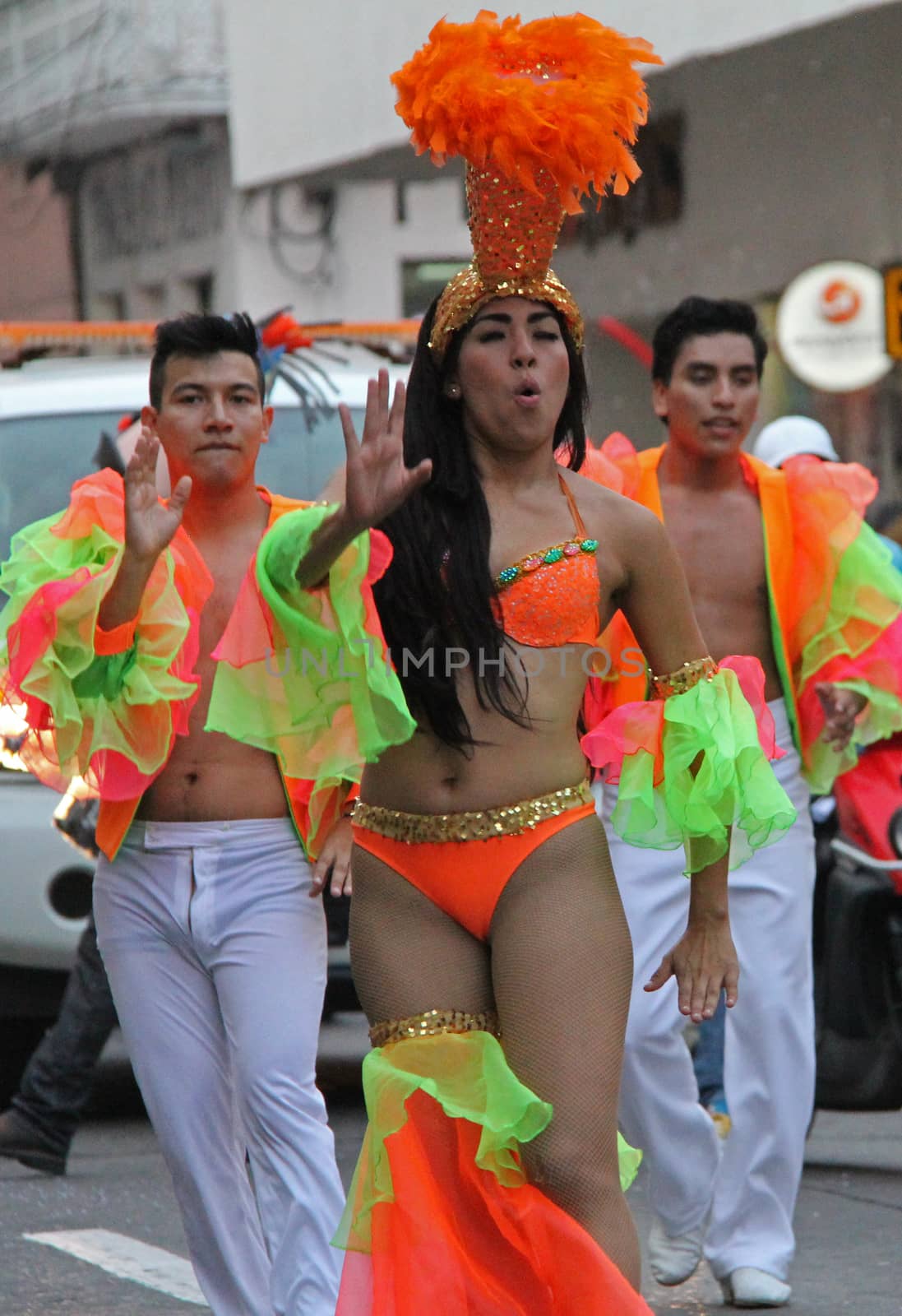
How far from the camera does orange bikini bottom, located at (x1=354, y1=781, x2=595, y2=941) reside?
12.7 ft

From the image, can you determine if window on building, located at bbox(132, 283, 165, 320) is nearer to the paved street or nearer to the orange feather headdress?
the paved street

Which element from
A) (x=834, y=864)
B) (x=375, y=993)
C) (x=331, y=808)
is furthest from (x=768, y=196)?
(x=375, y=993)

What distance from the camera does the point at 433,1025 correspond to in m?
3.82

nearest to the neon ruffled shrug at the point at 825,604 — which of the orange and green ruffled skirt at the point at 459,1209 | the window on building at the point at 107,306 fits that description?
the orange and green ruffled skirt at the point at 459,1209

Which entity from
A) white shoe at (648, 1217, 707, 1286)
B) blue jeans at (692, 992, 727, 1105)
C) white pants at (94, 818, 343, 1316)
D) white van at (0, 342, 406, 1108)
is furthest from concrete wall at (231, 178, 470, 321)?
white pants at (94, 818, 343, 1316)

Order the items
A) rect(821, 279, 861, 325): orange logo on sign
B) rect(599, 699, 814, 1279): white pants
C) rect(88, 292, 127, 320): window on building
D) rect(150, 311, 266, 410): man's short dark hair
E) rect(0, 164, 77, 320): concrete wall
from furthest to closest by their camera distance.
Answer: rect(0, 164, 77, 320): concrete wall → rect(88, 292, 127, 320): window on building → rect(821, 279, 861, 325): orange logo on sign → rect(599, 699, 814, 1279): white pants → rect(150, 311, 266, 410): man's short dark hair

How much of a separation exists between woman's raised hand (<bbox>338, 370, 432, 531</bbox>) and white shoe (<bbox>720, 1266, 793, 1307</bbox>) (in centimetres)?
264

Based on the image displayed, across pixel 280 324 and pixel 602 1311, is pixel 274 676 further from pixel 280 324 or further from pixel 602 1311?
pixel 280 324

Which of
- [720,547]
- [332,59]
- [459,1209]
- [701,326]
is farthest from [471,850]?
[332,59]

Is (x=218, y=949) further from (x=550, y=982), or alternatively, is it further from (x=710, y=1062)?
(x=710, y=1062)

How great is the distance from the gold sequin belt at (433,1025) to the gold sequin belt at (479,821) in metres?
0.29

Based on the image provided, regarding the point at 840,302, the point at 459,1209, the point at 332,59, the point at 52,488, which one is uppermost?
the point at 332,59

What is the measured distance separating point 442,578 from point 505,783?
362 millimetres

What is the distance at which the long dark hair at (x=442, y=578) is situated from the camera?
12.9ft
